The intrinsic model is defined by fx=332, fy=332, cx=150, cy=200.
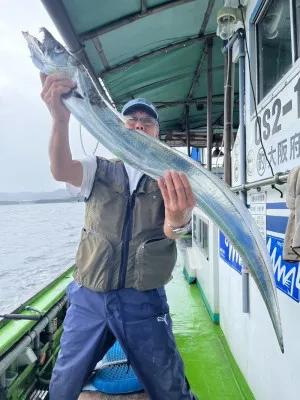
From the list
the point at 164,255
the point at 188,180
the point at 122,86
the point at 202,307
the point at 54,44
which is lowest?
the point at 202,307

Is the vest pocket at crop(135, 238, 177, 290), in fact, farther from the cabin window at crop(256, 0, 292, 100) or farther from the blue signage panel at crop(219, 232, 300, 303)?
the cabin window at crop(256, 0, 292, 100)

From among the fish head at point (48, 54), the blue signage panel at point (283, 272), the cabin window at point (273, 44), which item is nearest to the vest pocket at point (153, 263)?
the blue signage panel at point (283, 272)

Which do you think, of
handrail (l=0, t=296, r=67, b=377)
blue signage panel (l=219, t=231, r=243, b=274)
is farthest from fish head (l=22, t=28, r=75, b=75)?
blue signage panel (l=219, t=231, r=243, b=274)

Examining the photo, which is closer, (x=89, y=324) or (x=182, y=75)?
(x=89, y=324)

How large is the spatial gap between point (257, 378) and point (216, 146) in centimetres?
931

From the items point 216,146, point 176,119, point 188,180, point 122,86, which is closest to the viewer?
point 188,180

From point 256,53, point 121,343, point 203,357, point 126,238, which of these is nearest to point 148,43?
point 256,53

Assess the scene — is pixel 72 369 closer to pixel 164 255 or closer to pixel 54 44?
pixel 164 255

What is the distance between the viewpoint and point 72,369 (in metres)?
1.96

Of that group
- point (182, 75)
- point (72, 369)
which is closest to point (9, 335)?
point (72, 369)

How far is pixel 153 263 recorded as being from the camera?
6.70ft

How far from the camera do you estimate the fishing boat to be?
2283 mm

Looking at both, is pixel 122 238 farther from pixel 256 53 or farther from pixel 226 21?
pixel 226 21

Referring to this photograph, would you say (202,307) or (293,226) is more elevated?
(293,226)
